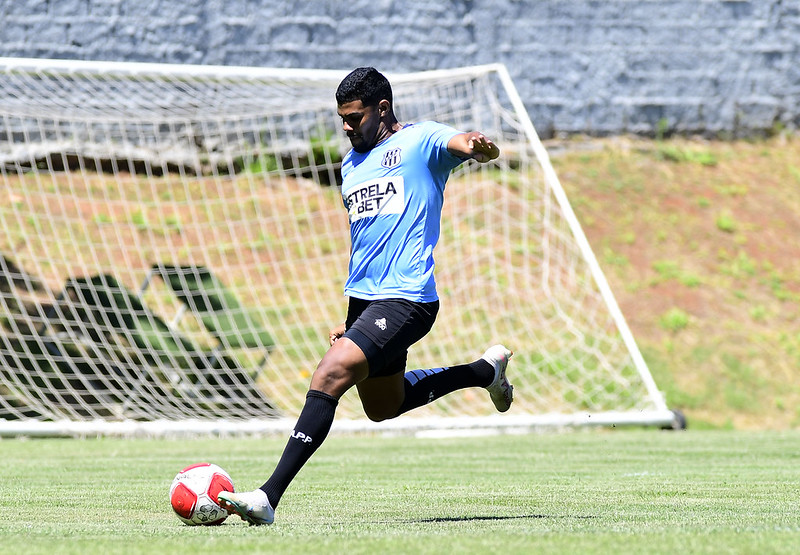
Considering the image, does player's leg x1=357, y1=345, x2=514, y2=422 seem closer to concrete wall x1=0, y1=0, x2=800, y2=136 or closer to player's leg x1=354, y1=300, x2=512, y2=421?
player's leg x1=354, y1=300, x2=512, y2=421

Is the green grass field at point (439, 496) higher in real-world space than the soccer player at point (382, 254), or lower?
lower

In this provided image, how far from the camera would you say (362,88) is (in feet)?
16.0

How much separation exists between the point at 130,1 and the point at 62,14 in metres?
0.97

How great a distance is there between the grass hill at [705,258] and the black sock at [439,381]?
785 centimetres

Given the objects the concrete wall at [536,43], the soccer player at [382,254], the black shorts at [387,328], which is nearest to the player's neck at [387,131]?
the soccer player at [382,254]

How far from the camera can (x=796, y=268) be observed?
52.3 ft

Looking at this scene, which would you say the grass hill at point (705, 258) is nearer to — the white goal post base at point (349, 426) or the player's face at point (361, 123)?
the white goal post base at point (349, 426)

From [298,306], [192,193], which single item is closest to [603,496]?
[298,306]

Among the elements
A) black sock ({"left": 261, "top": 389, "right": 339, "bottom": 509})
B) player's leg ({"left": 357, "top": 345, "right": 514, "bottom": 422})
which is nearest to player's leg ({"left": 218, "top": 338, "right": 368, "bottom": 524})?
black sock ({"left": 261, "top": 389, "right": 339, "bottom": 509})

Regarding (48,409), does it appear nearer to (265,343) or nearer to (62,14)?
(265,343)

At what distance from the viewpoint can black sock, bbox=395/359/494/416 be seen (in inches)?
208

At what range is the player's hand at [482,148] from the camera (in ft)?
14.8

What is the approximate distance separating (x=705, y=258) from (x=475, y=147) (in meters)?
12.1

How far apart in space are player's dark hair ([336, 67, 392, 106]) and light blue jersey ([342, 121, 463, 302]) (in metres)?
0.22
